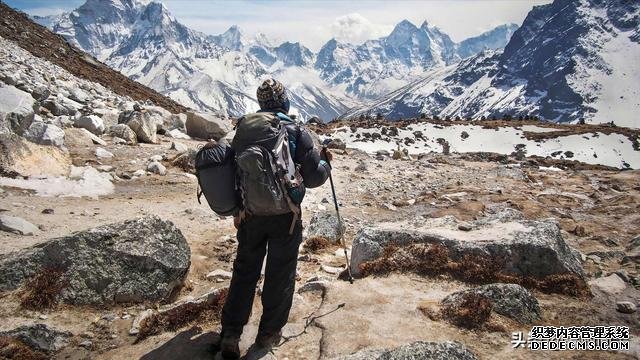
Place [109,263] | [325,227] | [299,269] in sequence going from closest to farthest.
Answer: [109,263] < [299,269] < [325,227]

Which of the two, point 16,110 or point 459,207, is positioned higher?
point 16,110

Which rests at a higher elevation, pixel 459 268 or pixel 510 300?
pixel 459 268

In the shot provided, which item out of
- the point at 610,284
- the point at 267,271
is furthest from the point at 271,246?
the point at 610,284

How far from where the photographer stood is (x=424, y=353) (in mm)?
Answer: 5426

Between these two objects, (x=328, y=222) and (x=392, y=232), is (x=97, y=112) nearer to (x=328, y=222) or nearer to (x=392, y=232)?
(x=328, y=222)

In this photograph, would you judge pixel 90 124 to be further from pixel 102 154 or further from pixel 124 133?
pixel 102 154

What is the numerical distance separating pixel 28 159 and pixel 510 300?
43.7 ft

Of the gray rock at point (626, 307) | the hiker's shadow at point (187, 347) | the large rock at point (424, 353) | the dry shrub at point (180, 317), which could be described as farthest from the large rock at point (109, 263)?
the gray rock at point (626, 307)

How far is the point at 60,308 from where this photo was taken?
7387 millimetres

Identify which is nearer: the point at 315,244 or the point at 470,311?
the point at 470,311

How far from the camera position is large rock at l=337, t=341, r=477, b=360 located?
Result: 5414mm

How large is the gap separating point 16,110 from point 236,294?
1222cm

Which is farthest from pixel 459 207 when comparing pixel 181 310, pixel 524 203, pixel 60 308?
pixel 60 308

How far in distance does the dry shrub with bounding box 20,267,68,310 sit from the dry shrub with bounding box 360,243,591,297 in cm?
525
